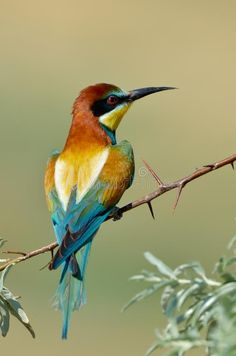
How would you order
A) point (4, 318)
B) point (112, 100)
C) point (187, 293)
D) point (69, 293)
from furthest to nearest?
1. point (112, 100)
2. point (69, 293)
3. point (4, 318)
4. point (187, 293)

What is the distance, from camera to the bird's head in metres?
3.05

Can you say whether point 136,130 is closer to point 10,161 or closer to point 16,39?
point 10,161

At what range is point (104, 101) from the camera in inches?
121

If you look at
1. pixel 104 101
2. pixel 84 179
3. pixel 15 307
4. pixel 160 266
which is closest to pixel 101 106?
pixel 104 101

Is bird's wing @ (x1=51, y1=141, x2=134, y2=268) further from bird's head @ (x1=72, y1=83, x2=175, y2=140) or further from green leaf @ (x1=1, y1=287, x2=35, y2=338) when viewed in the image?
green leaf @ (x1=1, y1=287, x2=35, y2=338)

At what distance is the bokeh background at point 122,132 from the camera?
6719 millimetres

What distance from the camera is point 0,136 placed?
10.6 metres

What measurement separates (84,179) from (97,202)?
0.06 m

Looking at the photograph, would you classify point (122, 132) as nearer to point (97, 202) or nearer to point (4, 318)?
point (97, 202)

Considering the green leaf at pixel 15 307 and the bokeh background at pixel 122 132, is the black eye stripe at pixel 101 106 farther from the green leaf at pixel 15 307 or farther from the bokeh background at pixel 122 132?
the green leaf at pixel 15 307

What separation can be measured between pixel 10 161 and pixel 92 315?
3.09 m

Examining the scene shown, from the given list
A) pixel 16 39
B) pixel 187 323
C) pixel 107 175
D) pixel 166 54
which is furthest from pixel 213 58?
pixel 187 323

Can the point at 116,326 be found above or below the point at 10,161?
below

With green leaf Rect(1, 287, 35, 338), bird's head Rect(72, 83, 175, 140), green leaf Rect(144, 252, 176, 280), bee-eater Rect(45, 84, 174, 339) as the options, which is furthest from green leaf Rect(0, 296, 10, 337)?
bird's head Rect(72, 83, 175, 140)
